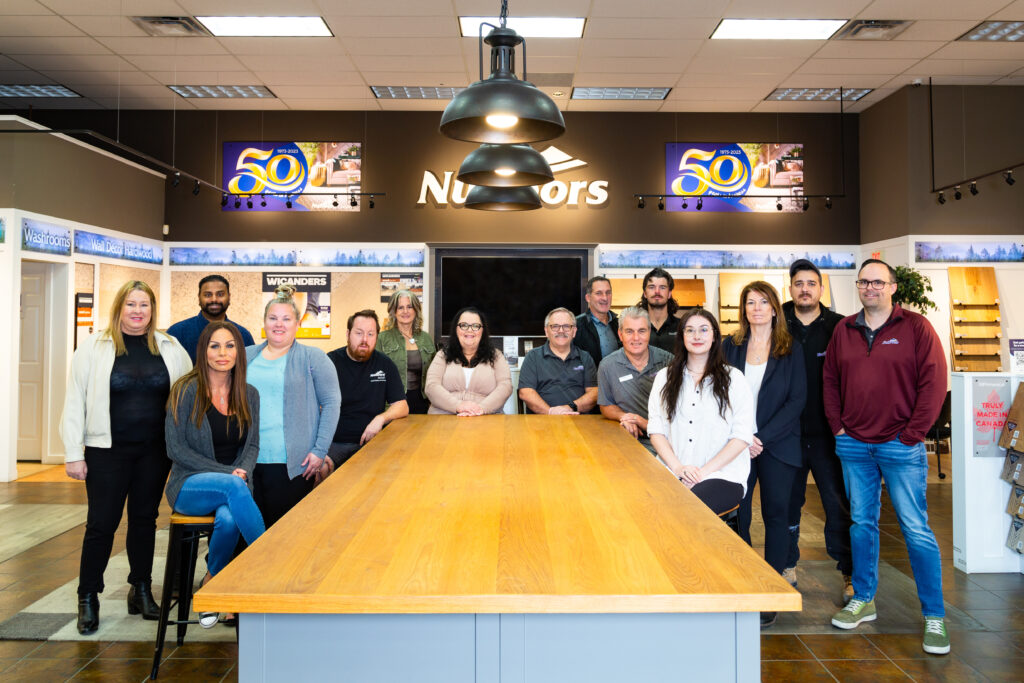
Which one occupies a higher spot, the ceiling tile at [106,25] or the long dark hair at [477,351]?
the ceiling tile at [106,25]

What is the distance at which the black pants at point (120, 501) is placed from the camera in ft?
10.9

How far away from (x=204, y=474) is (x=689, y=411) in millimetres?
2037

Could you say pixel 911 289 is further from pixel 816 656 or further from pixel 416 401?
pixel 816 656

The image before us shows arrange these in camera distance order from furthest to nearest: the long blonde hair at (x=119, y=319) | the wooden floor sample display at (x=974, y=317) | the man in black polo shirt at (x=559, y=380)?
the wooden floor sample display at (x=974, y=317), the man in black polo shirt at (x=559, y=380), the long blonde hair at (x=119, y=319)

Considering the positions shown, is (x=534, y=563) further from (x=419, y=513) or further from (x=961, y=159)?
(x=961, y=159)

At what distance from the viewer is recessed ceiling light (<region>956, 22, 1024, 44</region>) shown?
618 centimetres

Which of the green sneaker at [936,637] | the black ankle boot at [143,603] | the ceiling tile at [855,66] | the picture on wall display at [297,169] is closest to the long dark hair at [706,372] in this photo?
the green sneaker at [936,637]

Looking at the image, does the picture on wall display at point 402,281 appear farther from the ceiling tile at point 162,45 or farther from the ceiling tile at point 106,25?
the ceiling tile at point 106,25

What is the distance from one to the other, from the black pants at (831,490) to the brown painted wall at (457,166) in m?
5.09

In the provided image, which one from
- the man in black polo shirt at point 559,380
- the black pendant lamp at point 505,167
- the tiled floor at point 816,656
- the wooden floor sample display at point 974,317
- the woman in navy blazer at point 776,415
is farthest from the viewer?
the wooden floor sample display at point 974,317

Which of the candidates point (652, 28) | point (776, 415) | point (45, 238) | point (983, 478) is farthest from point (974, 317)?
point (45, 238)

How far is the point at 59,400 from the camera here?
7.20m

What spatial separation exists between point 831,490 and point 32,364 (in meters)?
7.16

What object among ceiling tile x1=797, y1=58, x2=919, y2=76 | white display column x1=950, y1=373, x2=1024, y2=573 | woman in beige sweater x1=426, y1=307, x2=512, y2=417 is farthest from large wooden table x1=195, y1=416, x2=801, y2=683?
ceiling tile x1=797, y1=58, x2=919, y2=76
